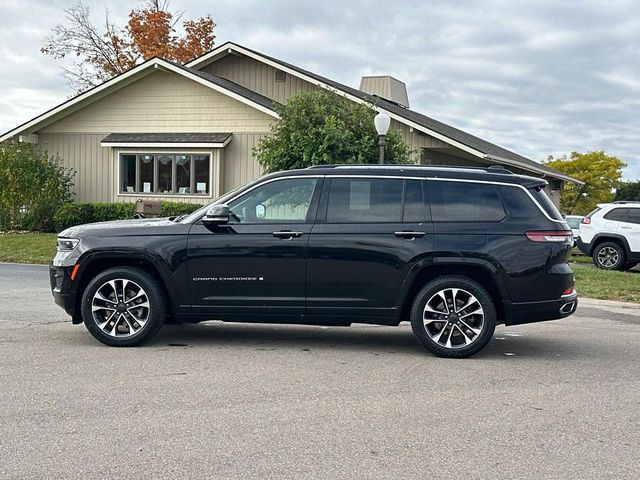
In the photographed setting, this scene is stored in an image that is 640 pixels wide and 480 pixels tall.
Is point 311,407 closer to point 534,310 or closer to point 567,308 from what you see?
point 534,310

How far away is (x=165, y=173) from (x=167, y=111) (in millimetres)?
2094

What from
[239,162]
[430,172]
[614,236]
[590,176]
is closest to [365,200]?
[430,172]

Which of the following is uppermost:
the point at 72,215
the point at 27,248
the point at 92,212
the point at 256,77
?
the point at 256,77

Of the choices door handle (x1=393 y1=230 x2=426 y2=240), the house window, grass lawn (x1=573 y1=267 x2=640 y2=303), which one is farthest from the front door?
the house window

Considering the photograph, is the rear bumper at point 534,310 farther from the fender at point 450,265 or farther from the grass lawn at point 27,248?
the grass lawn at point 27,248

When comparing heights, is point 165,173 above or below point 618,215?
above

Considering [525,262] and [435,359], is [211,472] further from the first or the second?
[525,262]

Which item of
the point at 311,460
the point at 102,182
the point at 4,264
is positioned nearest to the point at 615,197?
the point at 102,182

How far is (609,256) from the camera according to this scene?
18688mm

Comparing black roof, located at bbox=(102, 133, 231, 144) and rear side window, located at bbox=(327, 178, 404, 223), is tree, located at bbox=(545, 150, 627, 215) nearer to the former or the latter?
black roof, located at bbox=(102, 133, 231, 144)

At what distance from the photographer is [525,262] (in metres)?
7.42

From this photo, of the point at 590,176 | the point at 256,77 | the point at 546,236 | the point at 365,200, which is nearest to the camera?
the point at 546,236

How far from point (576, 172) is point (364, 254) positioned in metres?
54.2

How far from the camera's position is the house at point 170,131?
80.0ft
